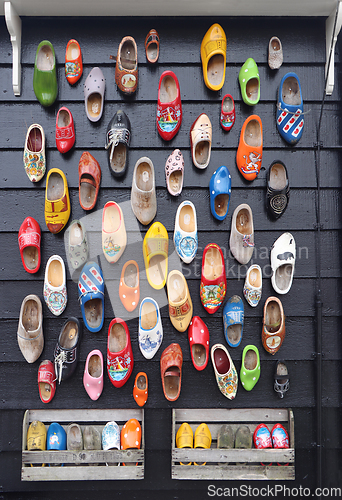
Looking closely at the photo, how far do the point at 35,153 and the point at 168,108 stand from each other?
82 cm

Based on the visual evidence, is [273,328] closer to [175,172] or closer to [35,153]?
[175,172]

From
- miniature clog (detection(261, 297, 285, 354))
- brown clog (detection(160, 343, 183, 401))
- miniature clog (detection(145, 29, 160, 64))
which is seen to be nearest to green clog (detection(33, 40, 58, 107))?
miniature clog (detection(145, 29, 160, 64))

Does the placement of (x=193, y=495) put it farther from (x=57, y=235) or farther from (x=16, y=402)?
(x=57, y=235)

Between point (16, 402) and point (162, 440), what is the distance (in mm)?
896

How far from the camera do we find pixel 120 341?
202cm

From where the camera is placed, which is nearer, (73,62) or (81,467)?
(81,467)

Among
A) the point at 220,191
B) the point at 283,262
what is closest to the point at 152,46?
the point at 220,191

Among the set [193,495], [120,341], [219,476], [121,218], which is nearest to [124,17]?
[121,218]

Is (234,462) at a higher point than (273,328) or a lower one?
lower

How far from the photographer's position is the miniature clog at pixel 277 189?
1.98m

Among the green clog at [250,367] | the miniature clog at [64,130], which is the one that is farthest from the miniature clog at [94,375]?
the miniature clog at [64,130]

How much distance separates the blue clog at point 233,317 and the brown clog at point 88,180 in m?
1.00

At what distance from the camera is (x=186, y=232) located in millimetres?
1971

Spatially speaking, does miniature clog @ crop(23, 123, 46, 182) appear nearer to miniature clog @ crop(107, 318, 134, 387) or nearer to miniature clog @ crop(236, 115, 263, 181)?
miniature clog @ crop(107, 318, 134, 387)
